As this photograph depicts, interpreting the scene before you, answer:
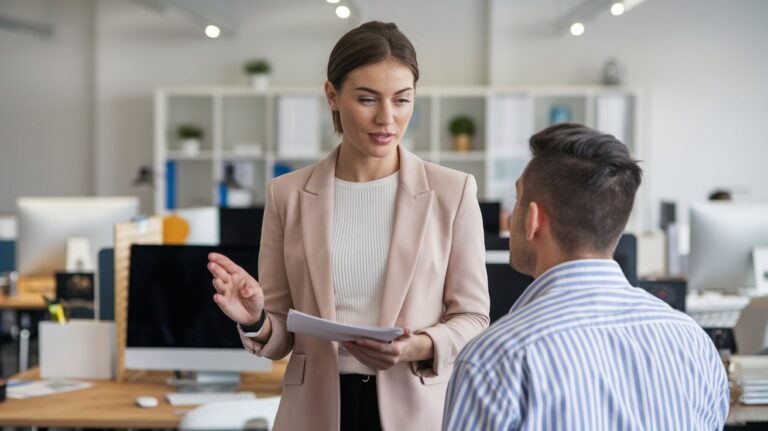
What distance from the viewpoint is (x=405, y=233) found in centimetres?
191

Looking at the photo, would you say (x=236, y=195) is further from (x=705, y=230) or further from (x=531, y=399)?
(x=531, y=399)

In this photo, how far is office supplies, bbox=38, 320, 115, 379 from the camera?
10.8ft

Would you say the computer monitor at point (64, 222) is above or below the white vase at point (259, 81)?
below

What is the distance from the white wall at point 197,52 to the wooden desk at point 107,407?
6103 millimetres

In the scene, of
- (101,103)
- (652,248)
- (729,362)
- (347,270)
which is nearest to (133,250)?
(347,270)

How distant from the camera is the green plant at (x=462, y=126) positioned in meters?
8.62

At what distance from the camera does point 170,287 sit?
3137mm

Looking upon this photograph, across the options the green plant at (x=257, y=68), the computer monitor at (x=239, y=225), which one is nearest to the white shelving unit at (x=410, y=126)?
the green plant at (x=257, y=68)

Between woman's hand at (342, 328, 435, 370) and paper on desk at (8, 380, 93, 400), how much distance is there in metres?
1.63

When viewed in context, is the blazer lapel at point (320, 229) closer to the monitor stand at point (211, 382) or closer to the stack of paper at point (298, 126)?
the monitor stand at point (211, 382)

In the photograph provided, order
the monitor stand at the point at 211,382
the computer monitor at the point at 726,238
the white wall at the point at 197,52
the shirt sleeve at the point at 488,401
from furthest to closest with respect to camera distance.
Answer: the white wall at the point at 197,52
the computer monitor at the point at 726,238
the monitor stand at the point at 211,382
the shirt sleeve at the point at 488,401

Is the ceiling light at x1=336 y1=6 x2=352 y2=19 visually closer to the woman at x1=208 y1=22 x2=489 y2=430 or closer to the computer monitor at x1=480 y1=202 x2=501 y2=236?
the computer monitor at x1=480 y1=202 x2=501 y2=236

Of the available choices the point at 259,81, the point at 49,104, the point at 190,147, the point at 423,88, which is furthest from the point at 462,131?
the point at 49,104

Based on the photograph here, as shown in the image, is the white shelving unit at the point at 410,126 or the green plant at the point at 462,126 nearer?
the white shelving unit at the point at 410,126
